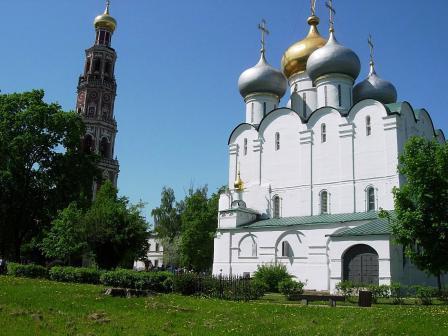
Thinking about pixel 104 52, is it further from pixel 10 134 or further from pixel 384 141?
pixel 384 141

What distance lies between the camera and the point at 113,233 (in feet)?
84.4

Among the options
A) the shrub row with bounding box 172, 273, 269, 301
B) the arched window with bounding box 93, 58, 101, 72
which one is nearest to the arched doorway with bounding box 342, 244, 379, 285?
the shrub row with bounding box 172, 273, 269, 301

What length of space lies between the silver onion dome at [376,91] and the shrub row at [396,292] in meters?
15.5

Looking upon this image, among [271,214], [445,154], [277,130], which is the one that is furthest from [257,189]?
[445,154]

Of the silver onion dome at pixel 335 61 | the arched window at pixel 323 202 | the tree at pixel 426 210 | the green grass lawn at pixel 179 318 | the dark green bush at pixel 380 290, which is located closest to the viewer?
the green grass lawn at pixel 179 318

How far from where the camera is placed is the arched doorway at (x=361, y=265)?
23.6 m

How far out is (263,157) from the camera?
112 ft

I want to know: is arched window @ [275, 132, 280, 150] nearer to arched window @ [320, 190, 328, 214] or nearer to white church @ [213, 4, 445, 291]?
white church @ [213, 4, 445, 291]

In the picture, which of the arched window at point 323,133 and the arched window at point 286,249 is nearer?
the arched window at point 286,249

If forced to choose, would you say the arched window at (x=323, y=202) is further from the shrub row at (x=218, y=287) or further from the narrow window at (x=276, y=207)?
the shrub row at (x=218, y=287)

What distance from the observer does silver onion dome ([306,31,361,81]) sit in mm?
32278

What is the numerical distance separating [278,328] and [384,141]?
66.5 feet

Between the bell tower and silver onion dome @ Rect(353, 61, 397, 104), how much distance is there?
28465mm

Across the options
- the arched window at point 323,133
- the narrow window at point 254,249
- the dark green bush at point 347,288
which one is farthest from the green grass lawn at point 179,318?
the arched window at point 323,133
